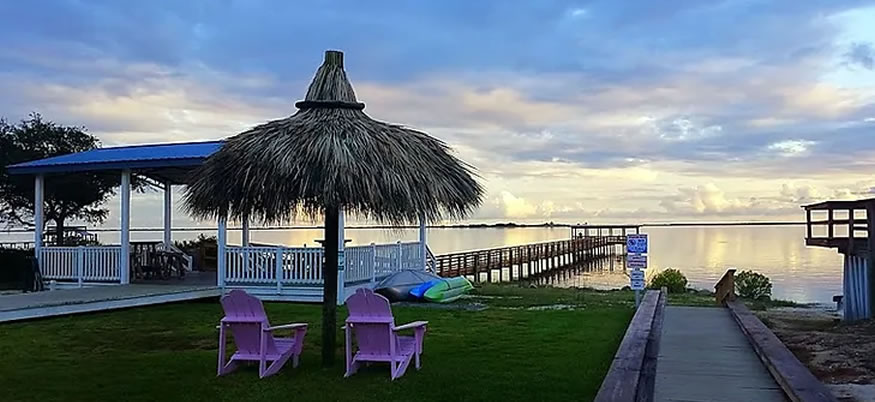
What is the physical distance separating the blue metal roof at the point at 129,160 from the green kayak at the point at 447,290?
4698 mm

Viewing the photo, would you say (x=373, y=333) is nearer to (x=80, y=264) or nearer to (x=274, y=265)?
(x=274, y=265)

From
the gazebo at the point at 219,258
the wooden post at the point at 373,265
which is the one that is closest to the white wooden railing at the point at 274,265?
the gazebo at the point at 219,258

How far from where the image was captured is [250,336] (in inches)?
302

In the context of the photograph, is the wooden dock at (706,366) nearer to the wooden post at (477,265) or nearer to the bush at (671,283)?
the bush at (671,283)

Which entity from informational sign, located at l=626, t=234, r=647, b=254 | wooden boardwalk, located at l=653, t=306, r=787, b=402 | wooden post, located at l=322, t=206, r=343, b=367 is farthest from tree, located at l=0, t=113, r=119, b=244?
wooden boardwalk, located at l=653, t=306, r=787, b=402

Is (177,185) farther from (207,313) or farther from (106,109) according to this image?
(207,313)

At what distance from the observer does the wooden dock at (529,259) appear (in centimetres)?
3600

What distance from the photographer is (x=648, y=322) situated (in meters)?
10.3

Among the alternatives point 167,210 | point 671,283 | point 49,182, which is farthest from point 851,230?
point 49,182

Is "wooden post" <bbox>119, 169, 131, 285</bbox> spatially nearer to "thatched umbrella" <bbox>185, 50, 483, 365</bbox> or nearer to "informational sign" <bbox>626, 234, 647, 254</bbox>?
"thatched umbrella" <bbox>185, 50, 483, 365</bbox>

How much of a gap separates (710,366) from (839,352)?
1.95m

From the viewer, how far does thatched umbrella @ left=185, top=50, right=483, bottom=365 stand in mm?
7090

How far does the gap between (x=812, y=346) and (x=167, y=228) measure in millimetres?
13662

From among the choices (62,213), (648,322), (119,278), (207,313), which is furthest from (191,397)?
(62,213)
